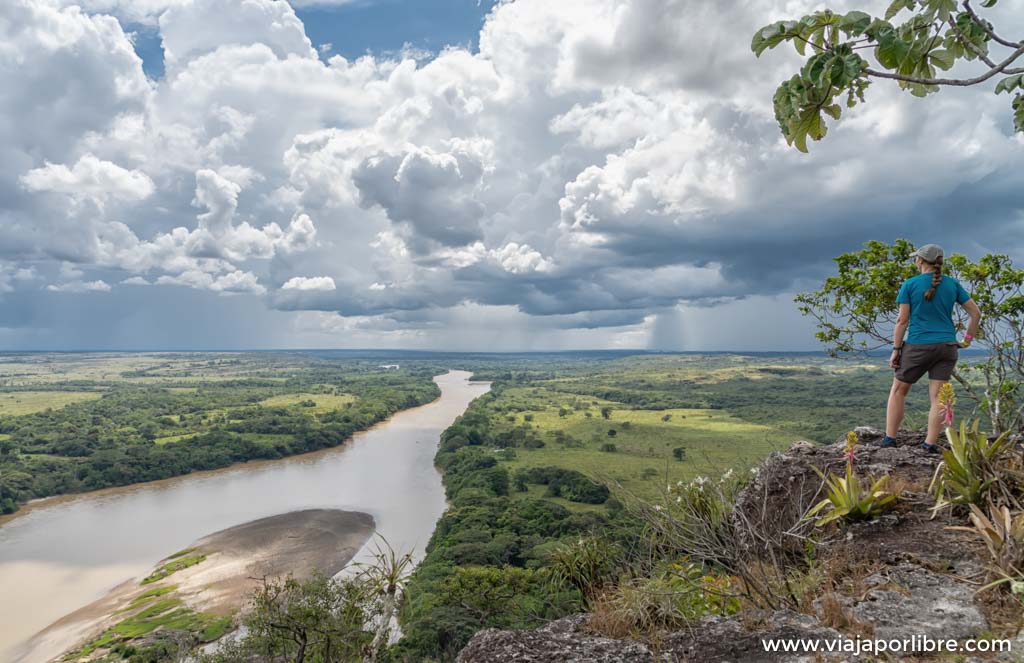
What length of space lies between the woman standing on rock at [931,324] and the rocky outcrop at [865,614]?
1029 millimetres

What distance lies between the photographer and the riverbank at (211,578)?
24.1 m

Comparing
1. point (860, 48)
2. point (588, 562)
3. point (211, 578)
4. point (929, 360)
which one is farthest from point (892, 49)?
point (211, 578)

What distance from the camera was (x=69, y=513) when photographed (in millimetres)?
43312

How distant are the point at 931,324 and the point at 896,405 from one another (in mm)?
1171

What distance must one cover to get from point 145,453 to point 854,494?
222ft

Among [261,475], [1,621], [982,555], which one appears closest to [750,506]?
[982,555]

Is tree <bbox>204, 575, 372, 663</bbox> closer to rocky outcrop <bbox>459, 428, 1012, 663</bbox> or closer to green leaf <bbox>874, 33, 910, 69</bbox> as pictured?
rocky outcrop <bbox>459, 428, 1012, 663</bbox>

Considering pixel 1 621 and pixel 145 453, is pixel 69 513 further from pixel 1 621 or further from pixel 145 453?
pixel 1 621

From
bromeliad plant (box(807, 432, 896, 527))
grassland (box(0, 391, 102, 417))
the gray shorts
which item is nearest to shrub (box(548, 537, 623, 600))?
bromeliad plant (box(807, 432, 896, 527))

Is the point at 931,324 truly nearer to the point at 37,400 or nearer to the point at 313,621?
the point at 313,621

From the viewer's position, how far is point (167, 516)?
42.2 meters

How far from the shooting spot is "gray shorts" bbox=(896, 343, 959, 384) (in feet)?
17.6

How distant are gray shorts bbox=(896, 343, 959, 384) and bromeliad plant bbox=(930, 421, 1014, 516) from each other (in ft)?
3.03

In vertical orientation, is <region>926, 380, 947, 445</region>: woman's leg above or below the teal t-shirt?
below
